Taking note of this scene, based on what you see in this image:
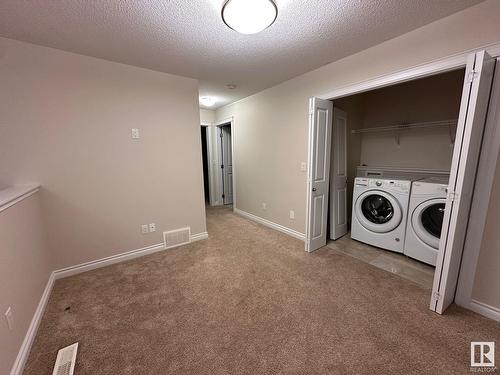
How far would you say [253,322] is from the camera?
1620 millimetres

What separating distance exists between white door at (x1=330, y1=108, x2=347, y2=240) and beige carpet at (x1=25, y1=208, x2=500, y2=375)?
0.78 meters

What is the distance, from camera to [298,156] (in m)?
3.06

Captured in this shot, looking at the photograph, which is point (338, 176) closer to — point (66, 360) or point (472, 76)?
point (472, 76)

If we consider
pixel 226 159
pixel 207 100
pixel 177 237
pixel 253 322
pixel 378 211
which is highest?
pixel 207 100

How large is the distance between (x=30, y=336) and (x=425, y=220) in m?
3.89

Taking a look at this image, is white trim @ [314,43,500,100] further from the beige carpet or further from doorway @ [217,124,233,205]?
doorway @ [217,124,233,205]

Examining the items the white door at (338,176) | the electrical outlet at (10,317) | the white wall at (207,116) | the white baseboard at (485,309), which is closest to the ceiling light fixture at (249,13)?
the white door at (338,176)

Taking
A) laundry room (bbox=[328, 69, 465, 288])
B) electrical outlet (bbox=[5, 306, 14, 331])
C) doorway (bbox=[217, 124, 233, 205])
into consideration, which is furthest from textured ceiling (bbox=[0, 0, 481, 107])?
doorway (bbox=[217, 124, 233, 205])

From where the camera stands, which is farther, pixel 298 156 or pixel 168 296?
pixel 298 156

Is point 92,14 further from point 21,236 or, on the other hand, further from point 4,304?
point 4,304

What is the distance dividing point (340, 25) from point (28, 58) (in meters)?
2.94

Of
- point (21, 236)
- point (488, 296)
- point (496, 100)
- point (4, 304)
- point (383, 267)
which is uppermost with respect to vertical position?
point (496, 100)

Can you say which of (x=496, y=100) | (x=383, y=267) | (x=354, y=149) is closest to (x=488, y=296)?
(x=383, y=267)

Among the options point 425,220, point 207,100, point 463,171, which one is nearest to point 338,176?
point 425,220
